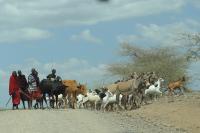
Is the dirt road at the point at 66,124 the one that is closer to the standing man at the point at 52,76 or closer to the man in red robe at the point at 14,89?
the man in red robe at the point at 14,89

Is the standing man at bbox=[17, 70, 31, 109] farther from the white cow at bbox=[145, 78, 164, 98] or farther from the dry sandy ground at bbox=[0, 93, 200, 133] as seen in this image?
the white cow at bbox=[145, 78, 164, 98]

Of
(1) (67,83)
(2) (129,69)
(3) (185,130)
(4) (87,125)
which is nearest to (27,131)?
(4) (87,125)

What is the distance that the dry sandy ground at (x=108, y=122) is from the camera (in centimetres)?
2058

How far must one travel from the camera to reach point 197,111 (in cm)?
3058

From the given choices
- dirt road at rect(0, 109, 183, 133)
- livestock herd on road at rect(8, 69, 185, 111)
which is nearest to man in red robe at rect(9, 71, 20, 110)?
livestock herd on road at rect(8, 69, 185, 111)

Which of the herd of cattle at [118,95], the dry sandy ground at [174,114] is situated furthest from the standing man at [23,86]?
the dry sandy ground at [174,114]

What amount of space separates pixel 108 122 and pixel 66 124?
2302 millimetres

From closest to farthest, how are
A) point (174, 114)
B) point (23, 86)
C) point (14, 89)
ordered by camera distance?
point (174, 114) < point (14, 89) < point (23, 86)

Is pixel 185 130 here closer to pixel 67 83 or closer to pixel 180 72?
pixel 67 83

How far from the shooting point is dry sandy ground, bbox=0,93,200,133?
20.6 m

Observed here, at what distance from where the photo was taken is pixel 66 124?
2180cm

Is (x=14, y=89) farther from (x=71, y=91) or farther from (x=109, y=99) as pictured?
(x=109, y=99)

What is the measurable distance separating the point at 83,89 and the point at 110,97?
4.80 metres

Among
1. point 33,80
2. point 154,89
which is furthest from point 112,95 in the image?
point 33,80
